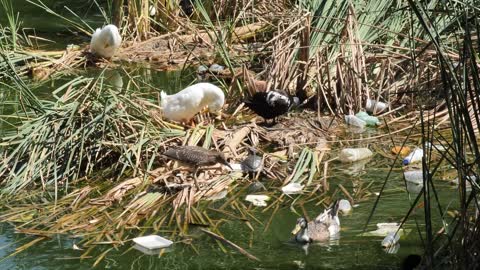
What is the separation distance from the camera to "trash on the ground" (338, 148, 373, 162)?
22.2 ft

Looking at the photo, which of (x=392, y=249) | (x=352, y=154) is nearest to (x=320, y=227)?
(x=392, y=249)

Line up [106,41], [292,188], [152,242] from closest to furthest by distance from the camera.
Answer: [152,242], [292,188], [106,41]

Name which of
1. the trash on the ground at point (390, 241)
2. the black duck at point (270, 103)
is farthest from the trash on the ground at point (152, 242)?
the black duck at point (270, 103)

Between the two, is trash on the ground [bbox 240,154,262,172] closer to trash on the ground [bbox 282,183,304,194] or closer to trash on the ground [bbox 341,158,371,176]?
trash on the ground [bbox 282,183,304,194]

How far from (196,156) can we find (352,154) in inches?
49.6

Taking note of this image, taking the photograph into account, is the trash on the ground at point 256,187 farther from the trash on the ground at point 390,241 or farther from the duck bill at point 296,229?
the trash on the ground at point 390,241

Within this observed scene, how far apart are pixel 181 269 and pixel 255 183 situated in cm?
145

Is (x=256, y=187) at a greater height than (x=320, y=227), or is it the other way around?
(x=320, y=227)

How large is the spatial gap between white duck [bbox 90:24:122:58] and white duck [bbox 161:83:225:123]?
2843mm

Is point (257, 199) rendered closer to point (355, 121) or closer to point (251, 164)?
point (251, 164)

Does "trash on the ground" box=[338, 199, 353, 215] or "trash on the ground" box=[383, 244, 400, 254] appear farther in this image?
"trash on the ground" box=[338, 199, 353, 215]

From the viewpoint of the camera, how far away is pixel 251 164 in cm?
650

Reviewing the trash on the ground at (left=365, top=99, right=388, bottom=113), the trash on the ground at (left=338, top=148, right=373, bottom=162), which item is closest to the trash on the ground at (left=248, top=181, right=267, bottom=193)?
the trash on the ground at (left=338, top=148, right=373, bottom=162)

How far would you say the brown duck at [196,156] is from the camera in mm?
6145
